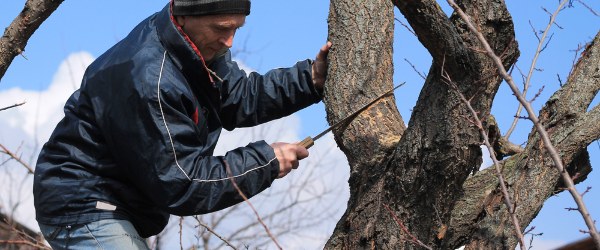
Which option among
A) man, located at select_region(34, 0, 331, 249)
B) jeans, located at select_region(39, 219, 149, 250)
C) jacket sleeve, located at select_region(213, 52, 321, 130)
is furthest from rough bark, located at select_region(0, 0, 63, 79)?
jeans, located at select_region(39, 219, 149, 250)

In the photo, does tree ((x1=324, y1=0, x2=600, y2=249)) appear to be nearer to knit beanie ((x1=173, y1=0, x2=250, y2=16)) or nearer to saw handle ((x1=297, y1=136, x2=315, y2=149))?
saw handle ((x1=297, y1=136, x2=315, y2=149))

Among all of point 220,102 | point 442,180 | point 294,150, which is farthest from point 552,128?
point 220,102

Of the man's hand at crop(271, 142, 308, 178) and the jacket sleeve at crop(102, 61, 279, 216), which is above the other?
the man's hand at crop(271, 142, 308, 178)

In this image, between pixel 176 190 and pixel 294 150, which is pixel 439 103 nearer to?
pixel 294 150

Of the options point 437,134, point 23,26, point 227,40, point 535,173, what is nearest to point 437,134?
point 437,134

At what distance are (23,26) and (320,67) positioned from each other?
1389mm

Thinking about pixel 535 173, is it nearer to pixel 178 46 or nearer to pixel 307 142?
pixel 307 142

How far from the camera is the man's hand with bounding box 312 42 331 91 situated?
442 centimetres

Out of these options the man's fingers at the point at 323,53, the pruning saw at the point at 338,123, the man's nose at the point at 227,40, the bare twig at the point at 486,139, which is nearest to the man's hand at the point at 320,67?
the man's fingers at the point at 323,53

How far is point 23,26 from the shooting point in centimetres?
456

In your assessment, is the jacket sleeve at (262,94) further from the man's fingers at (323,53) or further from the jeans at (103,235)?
the jeans at (103,235)

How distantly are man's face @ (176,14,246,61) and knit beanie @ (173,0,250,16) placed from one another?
2 centimetres

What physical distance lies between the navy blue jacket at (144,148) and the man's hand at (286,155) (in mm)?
38

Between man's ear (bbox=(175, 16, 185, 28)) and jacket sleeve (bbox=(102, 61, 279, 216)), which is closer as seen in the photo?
jacket sleeve (bbox=(102, 61, 279, 216))
